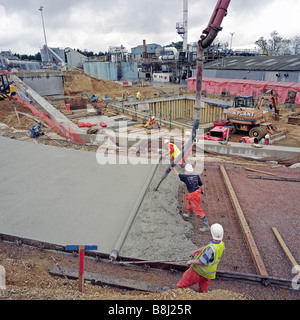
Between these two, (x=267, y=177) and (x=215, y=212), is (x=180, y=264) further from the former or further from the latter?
(x=267, y=177)

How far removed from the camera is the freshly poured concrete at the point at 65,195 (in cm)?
480

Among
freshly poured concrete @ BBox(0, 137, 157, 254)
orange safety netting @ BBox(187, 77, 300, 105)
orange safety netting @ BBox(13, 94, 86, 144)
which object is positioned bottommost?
freshly poured concrete @ BBox(0, 137, 157, 254)

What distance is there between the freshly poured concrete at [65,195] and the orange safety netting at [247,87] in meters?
19.6

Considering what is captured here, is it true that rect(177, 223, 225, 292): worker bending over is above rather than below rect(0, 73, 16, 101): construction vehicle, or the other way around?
below

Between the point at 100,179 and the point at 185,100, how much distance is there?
22.8 metres

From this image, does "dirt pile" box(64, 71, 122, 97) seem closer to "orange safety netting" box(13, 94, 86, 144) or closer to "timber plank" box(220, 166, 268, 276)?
"orange safety netting" box(13, 94, 86, 144)

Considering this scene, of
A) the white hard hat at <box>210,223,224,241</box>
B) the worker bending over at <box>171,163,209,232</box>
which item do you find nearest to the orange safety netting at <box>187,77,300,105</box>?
the worker bending over at <box>171,163,209,232</box>

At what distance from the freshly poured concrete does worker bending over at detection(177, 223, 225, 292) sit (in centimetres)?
163

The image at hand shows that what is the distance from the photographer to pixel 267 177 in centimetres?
768

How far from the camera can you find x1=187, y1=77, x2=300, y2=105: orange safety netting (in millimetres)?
21942

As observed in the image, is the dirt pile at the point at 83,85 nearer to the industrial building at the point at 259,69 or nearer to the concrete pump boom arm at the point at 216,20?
the industrial building at the point at 259,69
